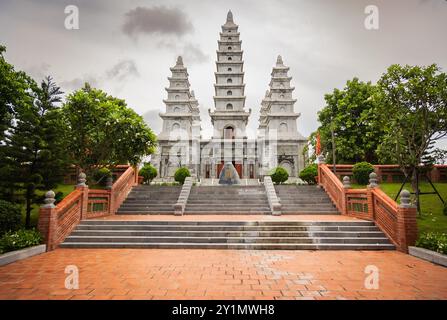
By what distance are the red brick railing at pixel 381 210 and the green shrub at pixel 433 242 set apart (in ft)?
1.16

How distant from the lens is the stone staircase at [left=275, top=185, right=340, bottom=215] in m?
13.2

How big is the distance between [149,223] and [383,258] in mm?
7439

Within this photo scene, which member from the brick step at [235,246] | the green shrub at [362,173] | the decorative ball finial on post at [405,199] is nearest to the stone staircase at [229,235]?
the brick step at [235,246]

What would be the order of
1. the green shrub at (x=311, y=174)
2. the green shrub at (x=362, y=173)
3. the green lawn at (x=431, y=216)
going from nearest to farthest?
1. the green lawn at (x=431, y=216)
2. the green shrub at (x=362, y=173)
3. the green shrub at (x=311, y=174)

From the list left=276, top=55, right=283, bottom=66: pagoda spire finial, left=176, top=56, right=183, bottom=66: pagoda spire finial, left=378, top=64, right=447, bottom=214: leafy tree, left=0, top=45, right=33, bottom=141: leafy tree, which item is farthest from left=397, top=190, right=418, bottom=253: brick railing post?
left=176, top=56, right=183, bottom=66: pagoda spire finial

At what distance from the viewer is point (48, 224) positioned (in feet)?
25.1

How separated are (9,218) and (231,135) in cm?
2849

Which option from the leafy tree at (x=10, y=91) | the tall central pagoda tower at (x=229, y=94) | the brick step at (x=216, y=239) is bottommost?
the brick step at (x=216, y=239)

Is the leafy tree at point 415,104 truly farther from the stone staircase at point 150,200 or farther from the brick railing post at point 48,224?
the brick railing post at point 48,224

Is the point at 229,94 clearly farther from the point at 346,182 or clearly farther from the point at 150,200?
the point at 346,182

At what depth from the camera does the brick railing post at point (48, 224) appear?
7590 mm

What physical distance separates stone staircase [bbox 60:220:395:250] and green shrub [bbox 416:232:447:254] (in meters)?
0.87

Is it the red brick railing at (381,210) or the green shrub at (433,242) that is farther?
the red brick railing at (381,210)

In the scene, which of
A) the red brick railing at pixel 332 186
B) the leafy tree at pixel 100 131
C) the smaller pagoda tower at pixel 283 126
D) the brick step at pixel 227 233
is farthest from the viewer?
the smaller pagoda tower at pixel 283 126
